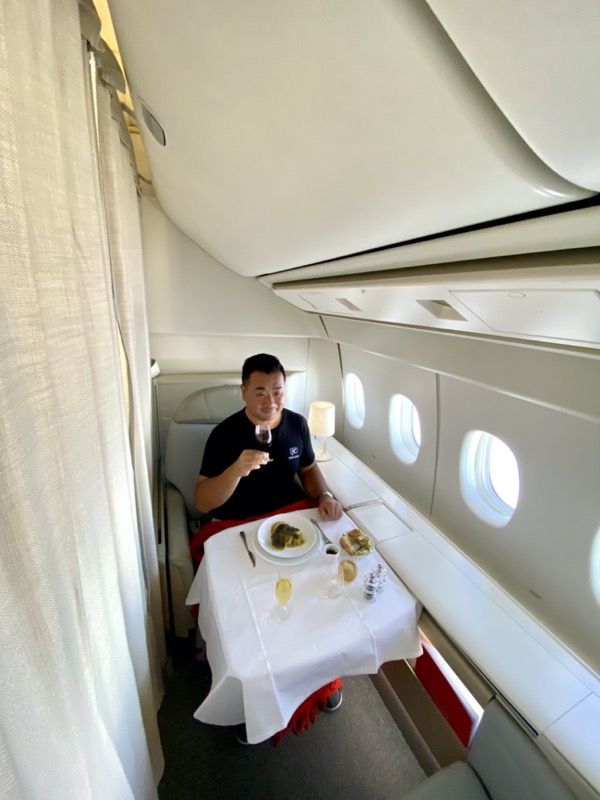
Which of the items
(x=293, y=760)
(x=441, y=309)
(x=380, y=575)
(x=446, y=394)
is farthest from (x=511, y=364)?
(x=293, y=760)

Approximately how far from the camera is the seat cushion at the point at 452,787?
1172mm

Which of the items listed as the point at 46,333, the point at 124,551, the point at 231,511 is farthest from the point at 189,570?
the point at 46,333

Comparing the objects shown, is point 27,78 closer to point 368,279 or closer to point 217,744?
point 368,279

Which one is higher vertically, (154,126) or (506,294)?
(154,126)

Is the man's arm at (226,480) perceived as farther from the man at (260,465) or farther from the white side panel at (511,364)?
the white side panel at (511,364)

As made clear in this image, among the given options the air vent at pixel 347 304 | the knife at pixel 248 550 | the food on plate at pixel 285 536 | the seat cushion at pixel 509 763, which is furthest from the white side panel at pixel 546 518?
the knife at pixel 248 550

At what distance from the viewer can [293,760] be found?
1672 mm

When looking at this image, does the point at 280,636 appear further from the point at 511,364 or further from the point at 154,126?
the point at 154,126

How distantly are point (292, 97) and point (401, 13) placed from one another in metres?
0.22

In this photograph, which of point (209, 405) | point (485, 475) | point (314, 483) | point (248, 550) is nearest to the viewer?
point (248, 550)

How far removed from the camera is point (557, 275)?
71cm

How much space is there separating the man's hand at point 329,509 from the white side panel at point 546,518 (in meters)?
0.84

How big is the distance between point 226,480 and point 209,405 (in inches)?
36.3

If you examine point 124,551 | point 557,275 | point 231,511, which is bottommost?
point 231,511
